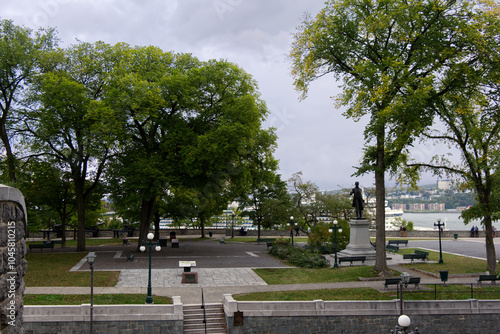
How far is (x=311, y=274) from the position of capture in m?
24.8

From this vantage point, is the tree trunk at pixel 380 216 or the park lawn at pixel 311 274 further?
the tree trunk at pixel 380 216

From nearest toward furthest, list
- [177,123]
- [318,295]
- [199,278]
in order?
[318,295]
[199,278]
[177,123]

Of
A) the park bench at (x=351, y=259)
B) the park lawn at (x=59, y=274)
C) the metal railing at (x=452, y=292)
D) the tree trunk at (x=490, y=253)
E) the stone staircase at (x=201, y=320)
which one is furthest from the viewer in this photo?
the park bench at (x=351, y=259)

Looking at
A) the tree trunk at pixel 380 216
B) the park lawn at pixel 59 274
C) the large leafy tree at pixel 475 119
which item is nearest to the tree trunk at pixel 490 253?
the large leafy tree at pixel 475 119

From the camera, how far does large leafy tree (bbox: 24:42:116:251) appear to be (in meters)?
29.3

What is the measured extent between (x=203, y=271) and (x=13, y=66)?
64.6 ft

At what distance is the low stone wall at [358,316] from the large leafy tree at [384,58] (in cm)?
566

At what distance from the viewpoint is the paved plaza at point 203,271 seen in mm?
20530

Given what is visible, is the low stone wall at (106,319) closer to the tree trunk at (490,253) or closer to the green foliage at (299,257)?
the green foliage at (299,257)

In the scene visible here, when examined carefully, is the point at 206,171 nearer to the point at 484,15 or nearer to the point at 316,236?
the point at 316,236

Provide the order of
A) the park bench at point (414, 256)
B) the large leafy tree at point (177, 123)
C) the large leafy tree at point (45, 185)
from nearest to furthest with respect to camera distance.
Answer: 1. the park bench at point (414, 256)
2. the large leafy tree at point (177, 123)
3. the large leafy tree at point (45, 185)

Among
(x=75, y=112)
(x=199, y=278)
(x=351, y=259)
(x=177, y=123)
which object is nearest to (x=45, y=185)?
(x=75, y=112)

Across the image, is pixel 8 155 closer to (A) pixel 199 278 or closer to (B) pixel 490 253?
(A) pixel 199 278

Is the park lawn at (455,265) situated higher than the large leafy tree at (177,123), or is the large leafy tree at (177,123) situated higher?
the large leafy tree at (177,123)
